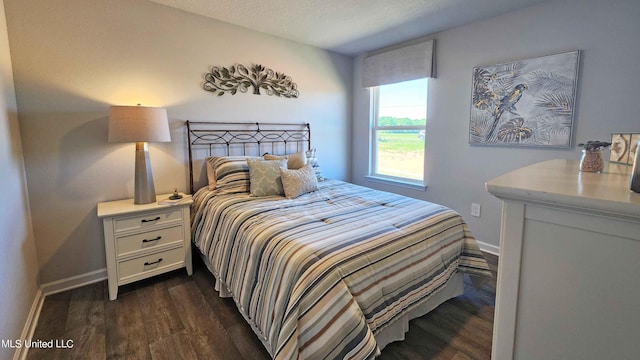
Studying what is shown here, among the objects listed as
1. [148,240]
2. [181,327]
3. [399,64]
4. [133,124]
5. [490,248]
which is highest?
[399,64]

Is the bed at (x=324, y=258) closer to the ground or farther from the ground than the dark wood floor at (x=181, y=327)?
farther from the ground

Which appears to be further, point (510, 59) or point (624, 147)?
point (510, 59)

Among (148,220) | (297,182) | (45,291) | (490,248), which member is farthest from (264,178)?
(490,248)

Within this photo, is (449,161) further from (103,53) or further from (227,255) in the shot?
(103,53)

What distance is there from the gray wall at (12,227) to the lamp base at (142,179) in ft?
2.17

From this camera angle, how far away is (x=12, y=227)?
5.51 ft

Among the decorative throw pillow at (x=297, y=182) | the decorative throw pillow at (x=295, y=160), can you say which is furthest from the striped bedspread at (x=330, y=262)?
the decorative throw pillow at (x=295, y=160)

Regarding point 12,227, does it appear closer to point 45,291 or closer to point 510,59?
point 45,291

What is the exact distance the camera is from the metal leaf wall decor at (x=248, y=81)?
9.44ft

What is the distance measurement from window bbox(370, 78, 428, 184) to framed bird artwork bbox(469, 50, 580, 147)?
25.2 inches

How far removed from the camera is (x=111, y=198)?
243 cm

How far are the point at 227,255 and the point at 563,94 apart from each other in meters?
2.93

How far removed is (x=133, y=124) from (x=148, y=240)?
2.96 feet

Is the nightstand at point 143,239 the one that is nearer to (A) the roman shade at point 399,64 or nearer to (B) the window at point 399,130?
(B) the window at point 399,130
